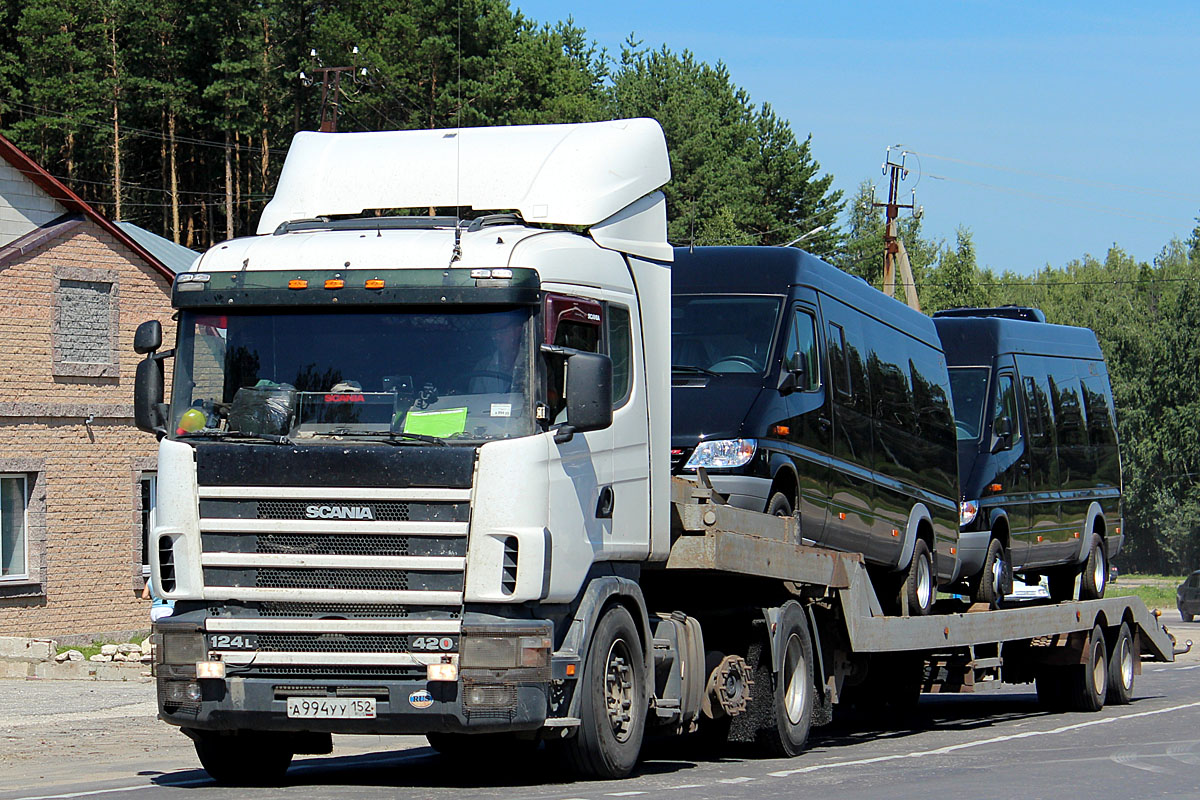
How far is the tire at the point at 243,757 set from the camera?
10.4 m

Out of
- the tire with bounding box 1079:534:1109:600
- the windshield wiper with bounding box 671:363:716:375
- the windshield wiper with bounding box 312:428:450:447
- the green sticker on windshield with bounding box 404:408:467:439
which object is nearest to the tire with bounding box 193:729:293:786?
the windshield wiper with bounding box 312:428:450:447

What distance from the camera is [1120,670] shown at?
63.9ft

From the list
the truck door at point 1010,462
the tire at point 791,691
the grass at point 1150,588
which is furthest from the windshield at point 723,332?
the grass at point 1150,588

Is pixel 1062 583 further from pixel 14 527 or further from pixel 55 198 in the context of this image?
pixel 55 198

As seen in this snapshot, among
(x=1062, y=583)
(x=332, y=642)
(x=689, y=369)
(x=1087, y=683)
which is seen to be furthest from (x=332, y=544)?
(x=1062, y=583)

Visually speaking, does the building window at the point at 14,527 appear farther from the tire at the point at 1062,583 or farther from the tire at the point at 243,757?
the tire at the point at 243,757

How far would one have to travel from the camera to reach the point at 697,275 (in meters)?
13.6

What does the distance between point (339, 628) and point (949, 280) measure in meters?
68.6

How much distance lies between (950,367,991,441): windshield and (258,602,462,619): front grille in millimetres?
10789

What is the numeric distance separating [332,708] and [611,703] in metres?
1.77

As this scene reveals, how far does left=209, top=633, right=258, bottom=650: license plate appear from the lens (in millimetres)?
9312

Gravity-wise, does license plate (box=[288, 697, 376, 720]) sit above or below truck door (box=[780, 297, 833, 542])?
below

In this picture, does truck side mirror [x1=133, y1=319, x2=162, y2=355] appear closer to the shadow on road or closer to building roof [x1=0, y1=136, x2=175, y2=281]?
the shadow on road

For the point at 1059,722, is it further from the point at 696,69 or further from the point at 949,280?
the point at 696,69
